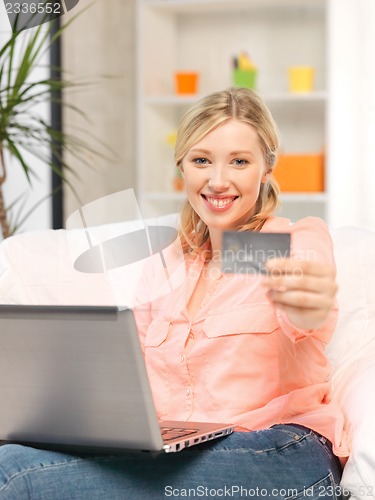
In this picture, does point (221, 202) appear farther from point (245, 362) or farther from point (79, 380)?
point (79, 380)

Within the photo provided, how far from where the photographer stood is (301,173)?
372cm

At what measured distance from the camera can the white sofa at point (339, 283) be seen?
5.53ft

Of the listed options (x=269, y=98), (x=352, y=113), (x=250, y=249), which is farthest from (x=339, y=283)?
(x=269, y=98)

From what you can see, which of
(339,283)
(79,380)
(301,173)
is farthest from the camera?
(301,173)

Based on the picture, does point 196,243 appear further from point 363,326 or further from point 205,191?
point 363,326

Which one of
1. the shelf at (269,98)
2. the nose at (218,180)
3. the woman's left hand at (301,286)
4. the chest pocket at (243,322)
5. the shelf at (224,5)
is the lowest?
the chest pocket at (243,322)

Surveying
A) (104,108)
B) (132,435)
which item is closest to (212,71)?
(104,108)

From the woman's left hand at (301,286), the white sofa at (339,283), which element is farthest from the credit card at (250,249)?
the white sofa at (339,283)

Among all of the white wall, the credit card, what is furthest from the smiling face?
the white wall

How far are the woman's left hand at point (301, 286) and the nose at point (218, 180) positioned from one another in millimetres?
398

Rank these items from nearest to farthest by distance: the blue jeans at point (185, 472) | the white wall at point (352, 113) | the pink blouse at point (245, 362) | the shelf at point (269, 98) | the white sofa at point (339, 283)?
the blue jeans at point (185, 472) < the pink blouse at point (245, 362) < the white sofa at point (339, 283) < the white wall at point (352, 113) < the shelf at point (269, 98)

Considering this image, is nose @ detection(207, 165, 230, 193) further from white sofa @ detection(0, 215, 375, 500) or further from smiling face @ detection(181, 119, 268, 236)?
white sofa @ detection(0, 215, 375, 500)

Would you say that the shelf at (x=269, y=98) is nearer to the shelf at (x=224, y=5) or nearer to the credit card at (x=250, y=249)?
the shelf at (x=224, y=5)

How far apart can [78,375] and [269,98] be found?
2.75 metres
